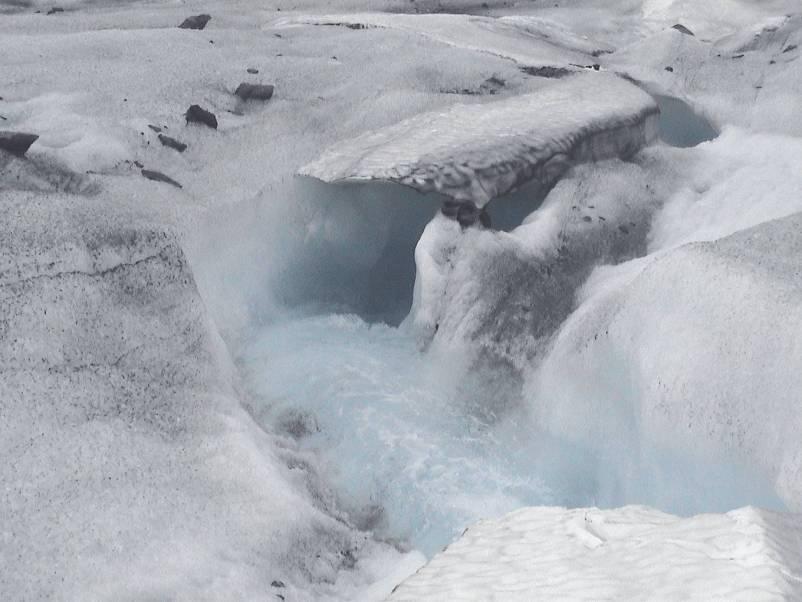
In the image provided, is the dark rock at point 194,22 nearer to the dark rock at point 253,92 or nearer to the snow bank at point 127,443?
the dark rock at point 253,92

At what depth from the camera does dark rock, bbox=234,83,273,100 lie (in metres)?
6.54

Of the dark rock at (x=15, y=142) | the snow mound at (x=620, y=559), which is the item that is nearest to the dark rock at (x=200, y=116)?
the dark rock at (x=15, y=142)

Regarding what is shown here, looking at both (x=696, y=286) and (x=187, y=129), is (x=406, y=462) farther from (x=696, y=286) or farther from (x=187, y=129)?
(x=187, y=129)

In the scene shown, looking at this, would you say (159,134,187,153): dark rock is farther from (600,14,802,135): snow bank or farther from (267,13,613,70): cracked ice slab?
(600,14,802,135): snow bank

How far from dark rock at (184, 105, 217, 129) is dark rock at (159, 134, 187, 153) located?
297 mm

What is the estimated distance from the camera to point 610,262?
18.5 feet

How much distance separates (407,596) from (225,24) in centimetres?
687

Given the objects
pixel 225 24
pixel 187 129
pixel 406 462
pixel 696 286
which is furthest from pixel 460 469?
pixel 225 24

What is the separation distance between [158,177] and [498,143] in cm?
198

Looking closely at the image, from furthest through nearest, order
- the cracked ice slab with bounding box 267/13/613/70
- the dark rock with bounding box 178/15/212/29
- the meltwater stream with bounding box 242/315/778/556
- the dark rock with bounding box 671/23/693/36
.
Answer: the dark rock with bounding box 671/23/693/36, the dark rock with bounding box 178/15/212/29, the cracked ice slab with bounding box 267/13/613/70, the meltwater stream with bounding box 242/315/778/556

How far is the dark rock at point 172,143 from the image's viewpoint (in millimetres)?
5887

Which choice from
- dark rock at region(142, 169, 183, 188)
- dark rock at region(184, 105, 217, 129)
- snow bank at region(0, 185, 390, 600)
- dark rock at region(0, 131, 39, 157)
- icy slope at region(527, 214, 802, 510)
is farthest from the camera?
dark rock at region(184, 105, 217, 129)

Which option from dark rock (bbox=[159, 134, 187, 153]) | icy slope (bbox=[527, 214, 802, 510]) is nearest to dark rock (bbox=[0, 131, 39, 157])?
dark rock (bbox=[159, 134, 187, 153])

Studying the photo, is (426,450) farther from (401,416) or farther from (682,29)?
(682,29)
